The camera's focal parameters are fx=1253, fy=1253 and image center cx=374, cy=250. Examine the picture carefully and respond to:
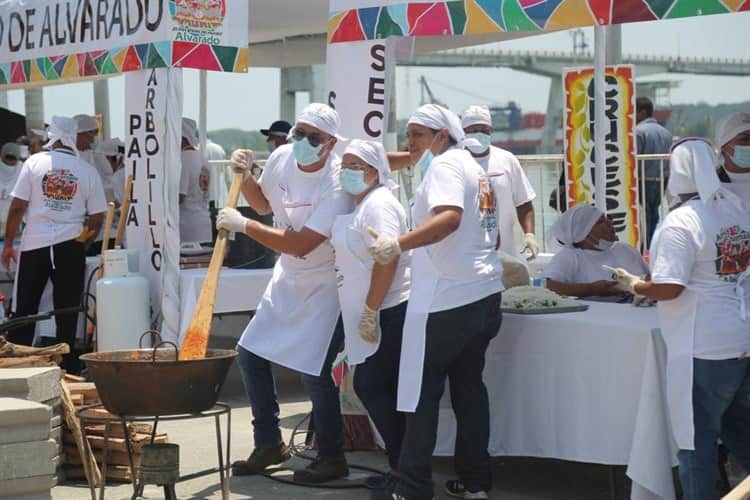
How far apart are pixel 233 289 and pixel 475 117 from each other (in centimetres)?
195

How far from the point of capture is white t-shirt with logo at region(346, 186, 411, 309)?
17.1 feet

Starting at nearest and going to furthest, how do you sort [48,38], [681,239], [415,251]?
[681,239] → [415,251] → [48,38]

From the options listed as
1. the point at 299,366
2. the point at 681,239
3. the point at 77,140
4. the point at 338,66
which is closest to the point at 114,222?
the point at 77,140

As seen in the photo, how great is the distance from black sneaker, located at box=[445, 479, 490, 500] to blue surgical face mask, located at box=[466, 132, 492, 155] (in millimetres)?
2402

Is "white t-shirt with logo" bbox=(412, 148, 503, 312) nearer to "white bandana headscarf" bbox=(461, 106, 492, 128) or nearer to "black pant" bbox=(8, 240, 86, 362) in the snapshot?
"white bandana headscarf" bbox=(461, 106, 492, 128)

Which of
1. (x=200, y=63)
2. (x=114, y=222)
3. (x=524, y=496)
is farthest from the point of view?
(x=114, y=222)

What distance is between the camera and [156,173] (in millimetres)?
8055

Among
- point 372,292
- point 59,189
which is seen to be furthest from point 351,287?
point 59,189

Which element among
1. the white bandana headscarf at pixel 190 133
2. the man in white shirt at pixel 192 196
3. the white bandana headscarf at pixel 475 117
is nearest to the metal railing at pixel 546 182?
the white bandana headscarf at pixel 190 133

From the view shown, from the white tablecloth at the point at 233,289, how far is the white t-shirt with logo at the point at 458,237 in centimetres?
317

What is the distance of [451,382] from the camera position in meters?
5.33

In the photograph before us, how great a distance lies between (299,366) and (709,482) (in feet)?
6.59

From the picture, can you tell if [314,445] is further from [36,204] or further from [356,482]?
[36,204]

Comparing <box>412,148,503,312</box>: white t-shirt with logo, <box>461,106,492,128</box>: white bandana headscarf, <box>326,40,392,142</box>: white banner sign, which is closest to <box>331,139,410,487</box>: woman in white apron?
<box>412,148,503,312</box>: white t-shirt with logo
